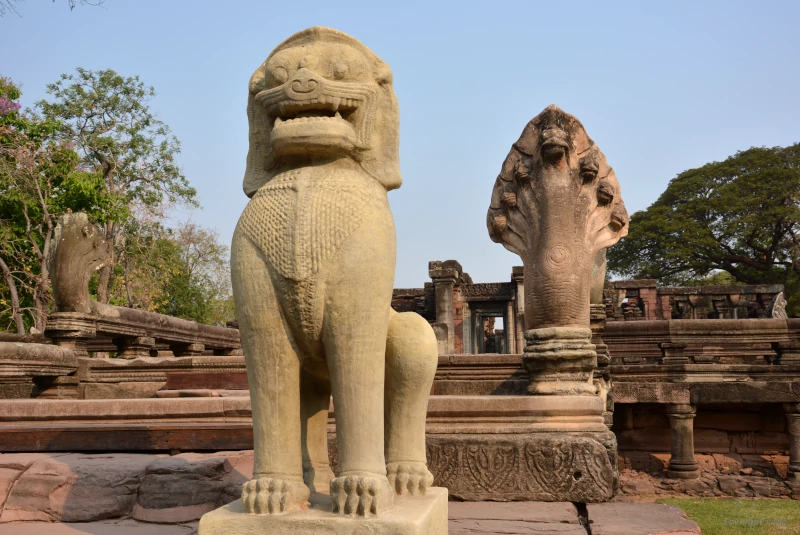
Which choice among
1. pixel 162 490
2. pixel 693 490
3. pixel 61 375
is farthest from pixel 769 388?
pixel 61 375

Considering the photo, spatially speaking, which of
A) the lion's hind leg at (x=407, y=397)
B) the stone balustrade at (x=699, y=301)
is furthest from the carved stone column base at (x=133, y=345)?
the stone balustrade at (x=699, y=301)

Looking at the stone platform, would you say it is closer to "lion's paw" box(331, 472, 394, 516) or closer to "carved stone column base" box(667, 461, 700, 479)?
"lion's paw" box(331, 472, 394, 516)

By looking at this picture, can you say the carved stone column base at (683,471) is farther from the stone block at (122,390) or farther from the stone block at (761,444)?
the stone block at (122,390)

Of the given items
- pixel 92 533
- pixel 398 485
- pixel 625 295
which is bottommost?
pixel 92 533

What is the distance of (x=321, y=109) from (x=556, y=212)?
2798 millimetres

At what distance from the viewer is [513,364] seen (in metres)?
5.94

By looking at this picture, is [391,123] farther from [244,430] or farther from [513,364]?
[513,364]

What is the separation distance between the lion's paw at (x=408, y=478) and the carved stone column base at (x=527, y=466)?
1.02 meters

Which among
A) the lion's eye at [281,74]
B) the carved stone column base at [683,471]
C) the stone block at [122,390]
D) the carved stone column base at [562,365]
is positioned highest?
the lion's eye at [281,74]

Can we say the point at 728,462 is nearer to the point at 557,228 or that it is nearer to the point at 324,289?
the point at 557,228

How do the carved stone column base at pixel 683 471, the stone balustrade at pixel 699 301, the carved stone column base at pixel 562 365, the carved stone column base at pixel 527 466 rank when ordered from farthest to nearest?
the stone balustrade at pixel 699 301
the carved stone column base at pixel 683 471
the carved stone column base at pixel 562 365
the carved stone column base at pixel 527 466

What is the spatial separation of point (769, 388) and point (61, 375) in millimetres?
7376

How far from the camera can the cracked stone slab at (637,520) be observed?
10.2 feet

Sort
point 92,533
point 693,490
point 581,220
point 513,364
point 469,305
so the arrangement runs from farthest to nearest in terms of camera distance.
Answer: point 469,305 → point 693,490 → point 513,364 → point 581,220 → point 92,533
